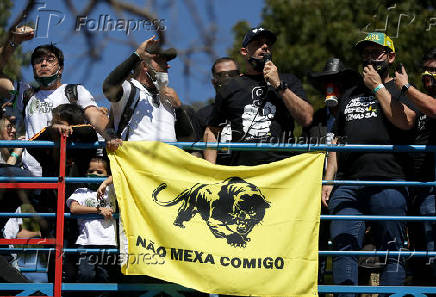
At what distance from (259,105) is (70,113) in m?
1.48

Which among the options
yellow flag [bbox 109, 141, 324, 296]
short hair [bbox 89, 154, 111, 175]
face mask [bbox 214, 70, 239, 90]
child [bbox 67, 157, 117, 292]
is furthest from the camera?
face mask [bbox 214, 70, 239, 90]

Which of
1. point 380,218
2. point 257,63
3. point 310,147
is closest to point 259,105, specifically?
point 257,63

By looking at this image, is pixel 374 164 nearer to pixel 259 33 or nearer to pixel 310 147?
pixel 310 147

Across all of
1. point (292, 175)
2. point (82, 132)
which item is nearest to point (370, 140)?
point (292, 175)

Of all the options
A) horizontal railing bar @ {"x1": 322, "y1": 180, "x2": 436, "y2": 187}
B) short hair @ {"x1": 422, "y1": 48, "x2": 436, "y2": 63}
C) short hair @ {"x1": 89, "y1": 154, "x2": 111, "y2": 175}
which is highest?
short hair @ {"x1": 422, "y1": 48, "x2": 436, "y2": 63}

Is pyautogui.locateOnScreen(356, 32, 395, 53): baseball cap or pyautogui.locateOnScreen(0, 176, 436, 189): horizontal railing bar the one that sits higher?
pyautogui.locateOnScreen(356, 32, 395, 53): baseball cap

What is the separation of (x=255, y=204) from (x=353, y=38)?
13.0m

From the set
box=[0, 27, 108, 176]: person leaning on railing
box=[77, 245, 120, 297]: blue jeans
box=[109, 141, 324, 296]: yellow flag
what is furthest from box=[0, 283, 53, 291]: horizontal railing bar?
box=[0, 27, 108, 176]: person leaning on railing

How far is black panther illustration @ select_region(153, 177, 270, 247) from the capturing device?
544cm

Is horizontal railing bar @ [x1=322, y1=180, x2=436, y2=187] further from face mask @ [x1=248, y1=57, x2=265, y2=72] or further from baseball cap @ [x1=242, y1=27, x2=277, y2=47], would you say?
baseball cap @ [x1=242, y1=27, x2=277, y2=47]

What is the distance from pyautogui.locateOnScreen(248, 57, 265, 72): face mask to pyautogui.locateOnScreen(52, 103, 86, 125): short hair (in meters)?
1.39

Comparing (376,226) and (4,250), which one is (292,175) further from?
(4,250)

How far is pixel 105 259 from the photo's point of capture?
19.0 ft

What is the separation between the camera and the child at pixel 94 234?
5781 mm
